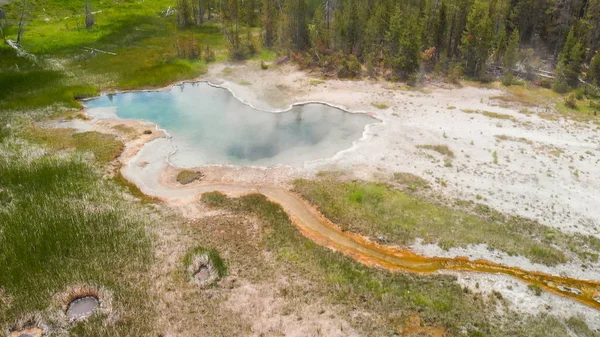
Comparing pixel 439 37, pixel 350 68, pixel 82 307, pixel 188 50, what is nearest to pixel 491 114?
pixel 350 68

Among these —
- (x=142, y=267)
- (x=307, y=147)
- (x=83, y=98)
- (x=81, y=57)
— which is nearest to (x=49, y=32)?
(x=81, y=57)

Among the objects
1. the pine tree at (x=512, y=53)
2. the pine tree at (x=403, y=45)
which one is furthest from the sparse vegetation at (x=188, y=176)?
the pine tree at (x=512, y=53)

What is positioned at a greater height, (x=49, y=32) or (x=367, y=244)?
(x=49, y=32)

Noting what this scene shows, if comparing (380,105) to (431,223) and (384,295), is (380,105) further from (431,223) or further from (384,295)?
(384,295)

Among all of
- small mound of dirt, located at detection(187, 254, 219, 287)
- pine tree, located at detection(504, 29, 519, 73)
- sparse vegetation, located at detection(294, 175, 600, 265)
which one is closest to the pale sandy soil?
sparse vegetation, located at detection(294, 175, 600, 265)

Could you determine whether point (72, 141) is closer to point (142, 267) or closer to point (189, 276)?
point (142, 267)
